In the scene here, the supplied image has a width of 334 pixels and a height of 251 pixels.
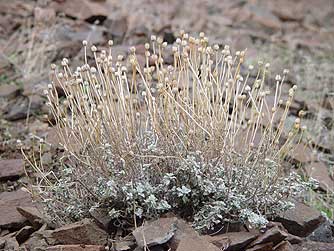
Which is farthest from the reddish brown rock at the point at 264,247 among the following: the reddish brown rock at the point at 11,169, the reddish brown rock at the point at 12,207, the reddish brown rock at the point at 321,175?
the reddish brown rock at the point at 11,169

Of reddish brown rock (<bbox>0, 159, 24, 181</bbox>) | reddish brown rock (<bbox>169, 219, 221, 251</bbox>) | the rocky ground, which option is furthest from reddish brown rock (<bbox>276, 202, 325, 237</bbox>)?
reddish brown rock (<bbox>0, 159, 24, 181</bbox>)

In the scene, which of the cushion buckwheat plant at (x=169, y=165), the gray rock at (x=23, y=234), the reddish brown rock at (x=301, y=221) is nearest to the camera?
the cushion buckwheat plant at (x=169, y=165)

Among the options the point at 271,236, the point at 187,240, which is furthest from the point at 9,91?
the point at 271,236

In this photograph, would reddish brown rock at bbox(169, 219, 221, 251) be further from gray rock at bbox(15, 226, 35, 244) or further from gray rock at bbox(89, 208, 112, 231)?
gray rock at bbox(15, 226, 35, 244)

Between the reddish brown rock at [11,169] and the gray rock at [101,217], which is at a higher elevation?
the gray rock at [101,217]

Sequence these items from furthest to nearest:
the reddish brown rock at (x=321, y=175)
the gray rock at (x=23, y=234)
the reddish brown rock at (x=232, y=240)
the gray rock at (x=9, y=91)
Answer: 1. the gray rock at (x=9, y=91)
2. the reddish brown rock at (x=321, y=175)
3. the gray rock at (x=23, y=234)
4. the reddish brown rock at (x=232, y=240)

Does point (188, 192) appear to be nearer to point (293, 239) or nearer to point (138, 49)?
point (293, 239)

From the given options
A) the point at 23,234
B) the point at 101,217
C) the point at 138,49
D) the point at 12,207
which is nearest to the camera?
the point at 101,217

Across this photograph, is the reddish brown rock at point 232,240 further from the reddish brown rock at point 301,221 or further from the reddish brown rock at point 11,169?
the reddish brown rock at point 11,169
